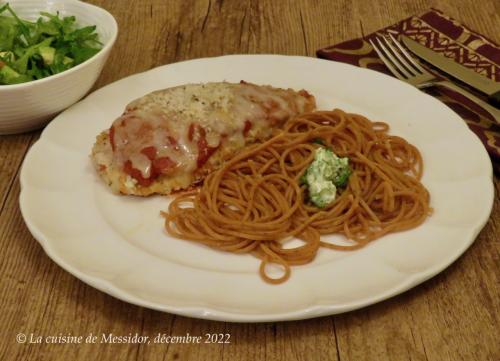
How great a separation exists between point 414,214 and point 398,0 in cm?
273

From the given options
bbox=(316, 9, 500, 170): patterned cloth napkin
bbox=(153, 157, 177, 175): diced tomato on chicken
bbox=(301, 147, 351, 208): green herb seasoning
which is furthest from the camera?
bbox=(316, 9, 500, 170): patterned cloth napkin

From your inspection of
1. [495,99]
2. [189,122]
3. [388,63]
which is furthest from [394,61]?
[189,122]

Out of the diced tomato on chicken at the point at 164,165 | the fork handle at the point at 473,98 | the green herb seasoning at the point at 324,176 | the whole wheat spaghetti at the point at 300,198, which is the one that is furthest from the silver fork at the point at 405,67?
the diced tomato on chicken at the point at 164,165

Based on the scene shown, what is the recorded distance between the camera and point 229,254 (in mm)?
2512

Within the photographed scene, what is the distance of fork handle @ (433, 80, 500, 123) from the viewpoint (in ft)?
10.4

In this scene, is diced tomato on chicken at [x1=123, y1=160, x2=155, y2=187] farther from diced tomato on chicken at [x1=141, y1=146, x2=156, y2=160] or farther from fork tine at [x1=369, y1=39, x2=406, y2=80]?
fork tine at [x1=369, y1=39, x2=406, y2=80]

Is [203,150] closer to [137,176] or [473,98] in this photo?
[137,176]

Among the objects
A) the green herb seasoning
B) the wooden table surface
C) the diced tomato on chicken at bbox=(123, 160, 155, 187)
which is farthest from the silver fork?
the diced tomato on chicken at bbox=(123, 160, 155, 187)

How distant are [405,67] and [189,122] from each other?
4.71 ft

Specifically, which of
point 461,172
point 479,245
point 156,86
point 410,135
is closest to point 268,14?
point 156,86

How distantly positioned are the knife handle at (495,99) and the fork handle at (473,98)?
0.04 metres

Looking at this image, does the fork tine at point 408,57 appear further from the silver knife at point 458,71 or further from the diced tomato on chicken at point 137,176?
the diced tomato on chicken at point 137,176

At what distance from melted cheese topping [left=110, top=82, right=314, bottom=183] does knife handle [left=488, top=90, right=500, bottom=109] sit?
3.16 ft

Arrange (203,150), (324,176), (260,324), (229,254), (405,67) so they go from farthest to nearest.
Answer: (405,67) → (203,150) → (324,176) → (229,254) → (260,324)
